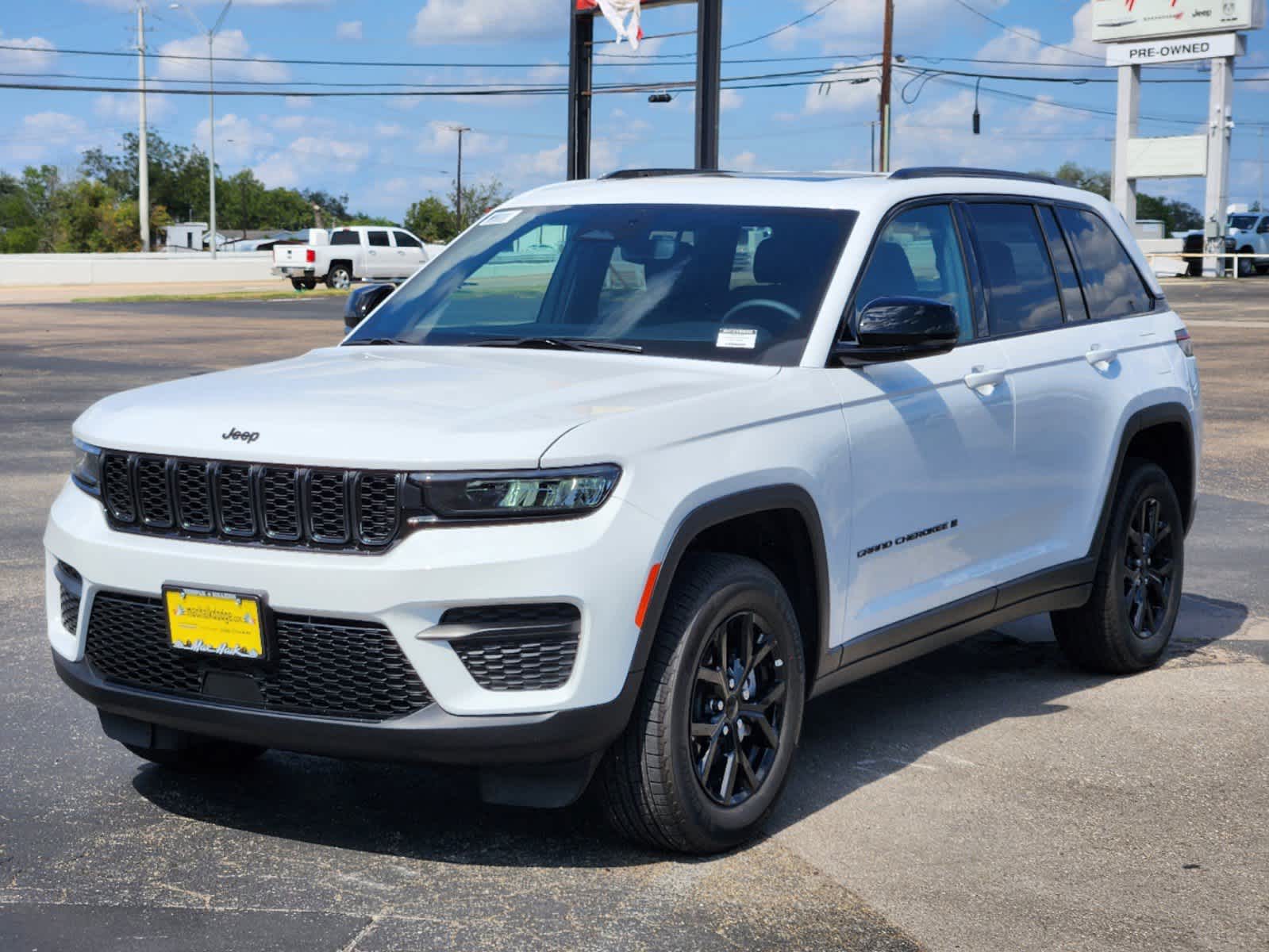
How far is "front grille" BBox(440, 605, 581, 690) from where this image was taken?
413cm

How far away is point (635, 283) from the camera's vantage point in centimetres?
564

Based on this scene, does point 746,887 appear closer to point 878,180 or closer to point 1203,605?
point 878,180

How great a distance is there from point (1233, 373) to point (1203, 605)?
14.2m

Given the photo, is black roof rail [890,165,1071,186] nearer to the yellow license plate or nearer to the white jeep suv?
the white jeep suv

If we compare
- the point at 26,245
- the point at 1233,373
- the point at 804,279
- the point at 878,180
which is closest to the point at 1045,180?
the point at 878,180

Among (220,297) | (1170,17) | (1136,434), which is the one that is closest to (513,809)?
(1136,434)

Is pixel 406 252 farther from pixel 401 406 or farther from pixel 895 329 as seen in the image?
pixel 401 406

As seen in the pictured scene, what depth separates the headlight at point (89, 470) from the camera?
15.1ft

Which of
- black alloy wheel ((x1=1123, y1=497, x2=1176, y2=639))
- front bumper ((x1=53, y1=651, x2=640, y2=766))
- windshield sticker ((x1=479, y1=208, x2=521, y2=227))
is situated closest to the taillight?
black alloy wheel ((x1=1123, y1=497, x2=1176, y2=639))

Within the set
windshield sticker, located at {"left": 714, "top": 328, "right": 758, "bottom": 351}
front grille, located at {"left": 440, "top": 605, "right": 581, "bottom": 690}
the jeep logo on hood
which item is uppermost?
windshield sticker, located at {"left": 714, "top": 328, "right": 758, "bottom": 351}

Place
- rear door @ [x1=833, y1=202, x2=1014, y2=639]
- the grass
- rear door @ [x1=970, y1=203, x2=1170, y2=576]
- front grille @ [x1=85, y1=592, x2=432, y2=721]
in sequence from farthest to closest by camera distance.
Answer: the grass → rear door @ [x1=970, y1=203, x2=1170, y2=576] → rear door @ [x1=833, y1=202, x2=1014, y2=639] → front grille @ [x1=85, y1=592, x2=432, y2=721]

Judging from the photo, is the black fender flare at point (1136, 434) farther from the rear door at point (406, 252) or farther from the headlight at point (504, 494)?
the rear door at point (406, 252)

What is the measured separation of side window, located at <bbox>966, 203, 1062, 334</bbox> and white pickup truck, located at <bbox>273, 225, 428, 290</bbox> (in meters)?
44.5

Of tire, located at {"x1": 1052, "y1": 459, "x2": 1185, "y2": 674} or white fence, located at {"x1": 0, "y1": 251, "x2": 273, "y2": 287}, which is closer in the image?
tire, located at {"x1": 1052, "y1": 459, "x2": 1185, "y2": 674}
